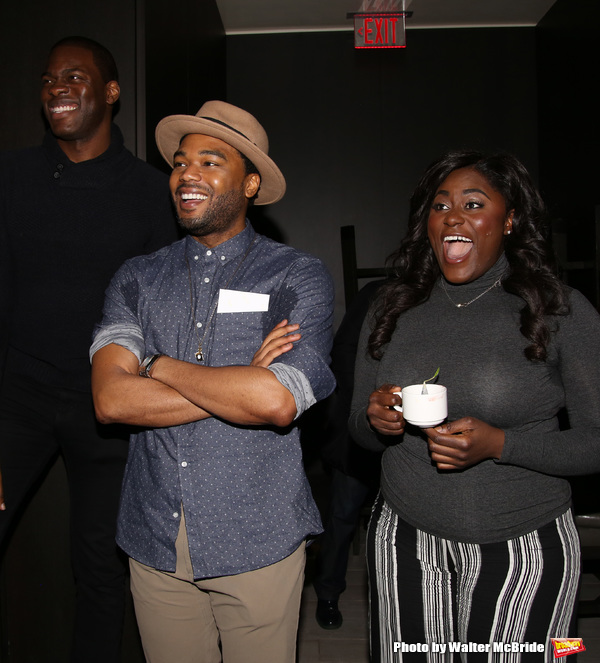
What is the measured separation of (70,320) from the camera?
2113 mm

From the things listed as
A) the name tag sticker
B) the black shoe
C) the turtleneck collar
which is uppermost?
the turtleneck collar

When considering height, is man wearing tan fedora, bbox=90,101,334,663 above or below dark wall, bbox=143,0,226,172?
below

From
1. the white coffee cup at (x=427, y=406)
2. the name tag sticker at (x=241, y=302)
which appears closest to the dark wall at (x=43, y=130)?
the name tag sticker at (x=241, y=302)

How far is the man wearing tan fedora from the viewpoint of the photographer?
1605 mm

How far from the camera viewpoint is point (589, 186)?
417cm

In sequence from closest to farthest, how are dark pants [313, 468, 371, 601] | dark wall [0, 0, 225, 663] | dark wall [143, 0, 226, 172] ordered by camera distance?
dark wall [0, 0, 225, 663] → dark wall [143, 0, 226, 172] → dark pants [313, 468, 371, 601]

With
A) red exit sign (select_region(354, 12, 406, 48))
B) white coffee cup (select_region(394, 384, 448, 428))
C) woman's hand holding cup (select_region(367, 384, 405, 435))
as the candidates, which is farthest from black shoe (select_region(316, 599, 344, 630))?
red exit sign (select_region(354, 12, 406, 48))

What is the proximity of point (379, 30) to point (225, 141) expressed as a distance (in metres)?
3.56

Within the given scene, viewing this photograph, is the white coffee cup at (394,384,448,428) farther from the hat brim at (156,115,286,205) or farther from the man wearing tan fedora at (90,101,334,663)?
the hat brim at (156,115,286,205)

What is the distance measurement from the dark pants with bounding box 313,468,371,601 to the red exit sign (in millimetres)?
3340

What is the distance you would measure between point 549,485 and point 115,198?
1643mm

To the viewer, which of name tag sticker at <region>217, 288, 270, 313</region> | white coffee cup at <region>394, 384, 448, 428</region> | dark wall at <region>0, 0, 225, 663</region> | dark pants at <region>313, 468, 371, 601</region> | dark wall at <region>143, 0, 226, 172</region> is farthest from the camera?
dark pants at <region>313, 468, 371, 601</region>

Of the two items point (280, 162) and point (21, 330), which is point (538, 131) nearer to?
point (280, 162)

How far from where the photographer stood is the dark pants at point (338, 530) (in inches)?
118
